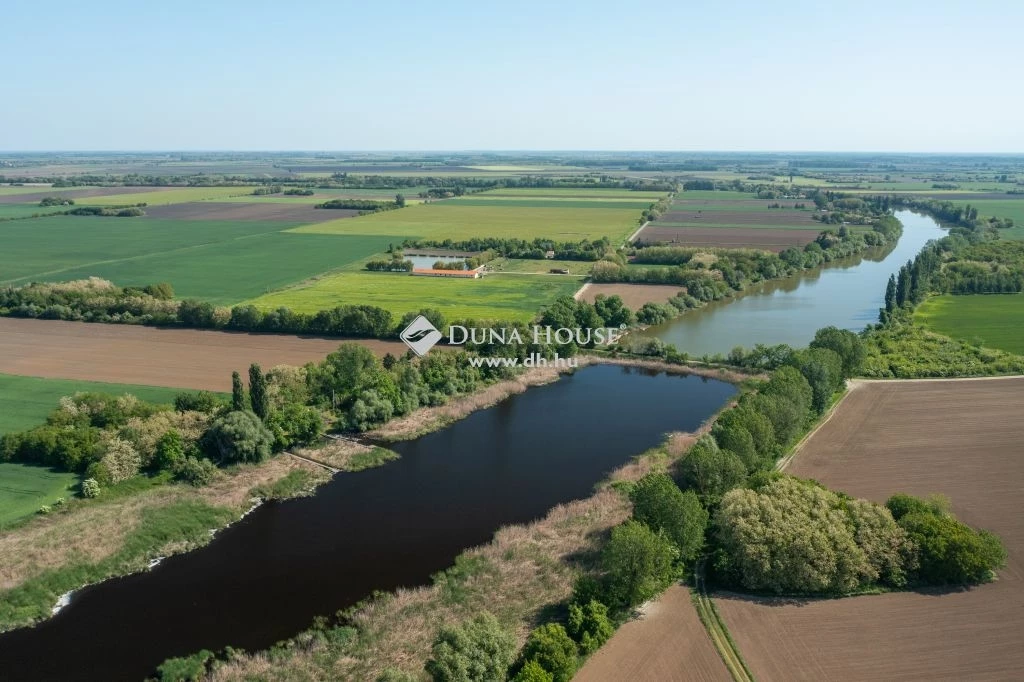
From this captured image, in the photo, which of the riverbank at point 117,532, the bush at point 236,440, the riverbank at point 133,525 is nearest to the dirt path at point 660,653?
the riverbank at point 133,525

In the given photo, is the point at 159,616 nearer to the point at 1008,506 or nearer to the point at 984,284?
the point at 1008,506

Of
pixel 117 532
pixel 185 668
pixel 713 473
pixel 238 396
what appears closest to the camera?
pixel 185 668

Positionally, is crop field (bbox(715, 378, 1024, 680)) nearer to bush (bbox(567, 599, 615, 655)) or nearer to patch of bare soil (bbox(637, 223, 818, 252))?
bush (bbox(567, 599, 615, 655))

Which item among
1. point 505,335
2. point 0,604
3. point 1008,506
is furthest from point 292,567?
point 1008,506

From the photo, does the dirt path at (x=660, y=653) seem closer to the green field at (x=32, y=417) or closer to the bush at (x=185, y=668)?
the bush at (x=185, y=668)

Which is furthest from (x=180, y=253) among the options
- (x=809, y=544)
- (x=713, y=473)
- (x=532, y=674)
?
(x=809, y=544)

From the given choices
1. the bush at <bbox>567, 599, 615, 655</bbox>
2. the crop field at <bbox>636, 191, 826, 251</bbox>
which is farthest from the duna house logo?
the crop field at <bbox>636, 191, 826, 251</bbox>

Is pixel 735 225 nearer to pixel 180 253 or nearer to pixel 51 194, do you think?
pixel 180 253

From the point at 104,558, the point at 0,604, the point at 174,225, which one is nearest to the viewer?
the point at 0,604
